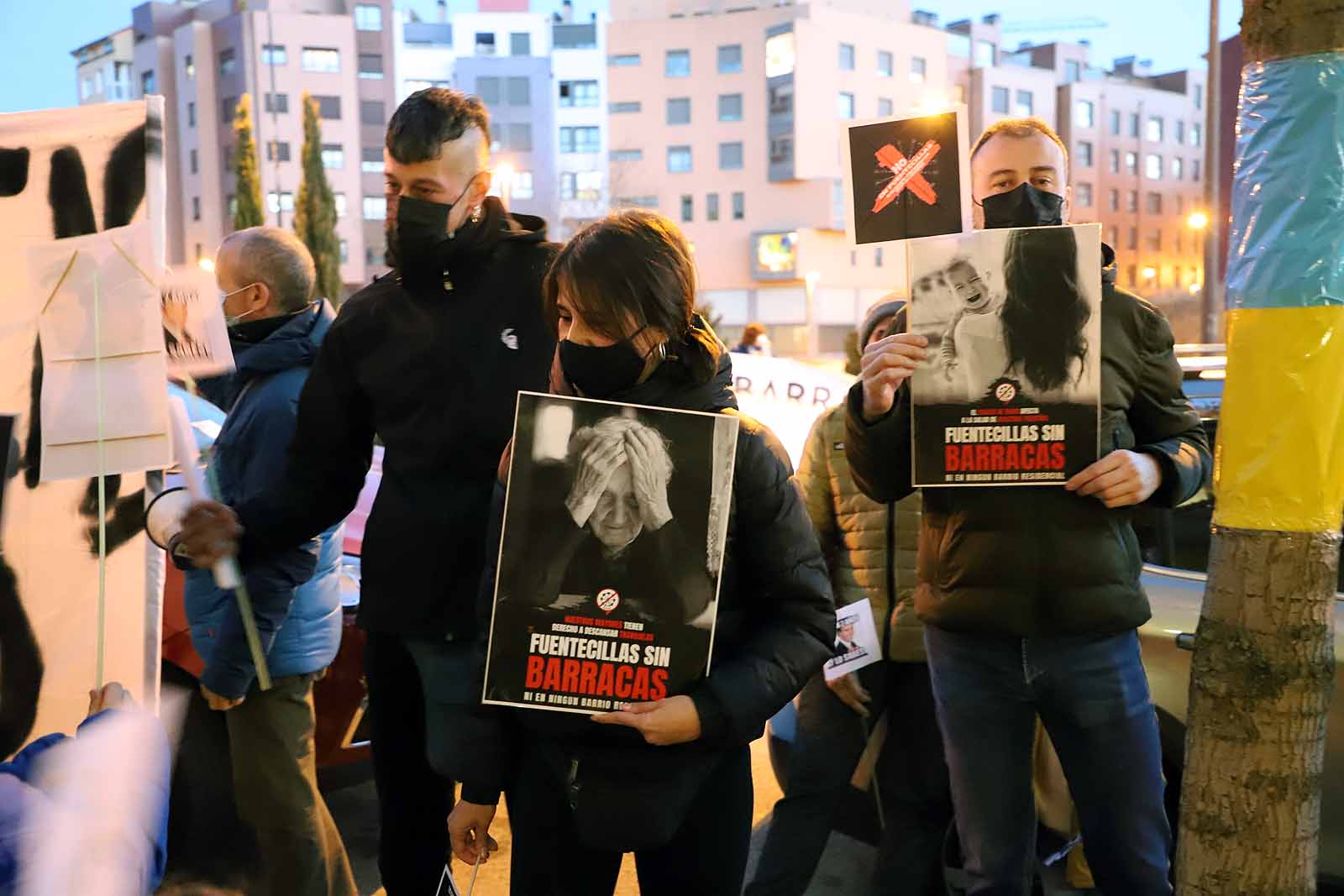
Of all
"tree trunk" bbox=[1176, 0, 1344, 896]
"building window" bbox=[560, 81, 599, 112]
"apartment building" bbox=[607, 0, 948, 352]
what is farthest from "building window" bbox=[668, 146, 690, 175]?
"tree trunk" bbox=[1176, 0, 1344, 896]

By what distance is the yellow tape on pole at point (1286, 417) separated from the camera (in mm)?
2096

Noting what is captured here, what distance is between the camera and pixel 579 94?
198 ft

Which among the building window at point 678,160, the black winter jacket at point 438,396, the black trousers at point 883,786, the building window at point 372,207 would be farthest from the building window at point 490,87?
the black winter jacket at point 438,396

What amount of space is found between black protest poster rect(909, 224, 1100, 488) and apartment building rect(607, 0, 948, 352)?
5428 centimetres

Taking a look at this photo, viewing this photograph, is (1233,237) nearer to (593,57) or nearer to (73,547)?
(73,547)

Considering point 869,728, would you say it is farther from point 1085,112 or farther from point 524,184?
point 1085,112

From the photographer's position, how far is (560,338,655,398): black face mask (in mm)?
1952

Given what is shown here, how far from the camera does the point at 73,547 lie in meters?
2.90

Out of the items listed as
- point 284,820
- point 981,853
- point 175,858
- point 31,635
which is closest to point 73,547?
point 31,635

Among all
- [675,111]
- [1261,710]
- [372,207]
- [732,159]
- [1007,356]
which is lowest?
[1261,710]

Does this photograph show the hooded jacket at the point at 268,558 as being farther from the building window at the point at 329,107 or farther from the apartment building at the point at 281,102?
the building window at the point at 329,107

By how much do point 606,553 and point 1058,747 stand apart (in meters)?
1.28

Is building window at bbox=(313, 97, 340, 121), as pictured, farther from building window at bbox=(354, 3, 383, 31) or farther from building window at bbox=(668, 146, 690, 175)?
building window at bbox=(668, 146, 690, 175)

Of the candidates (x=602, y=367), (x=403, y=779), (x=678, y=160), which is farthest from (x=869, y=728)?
(x=678, y=160)
